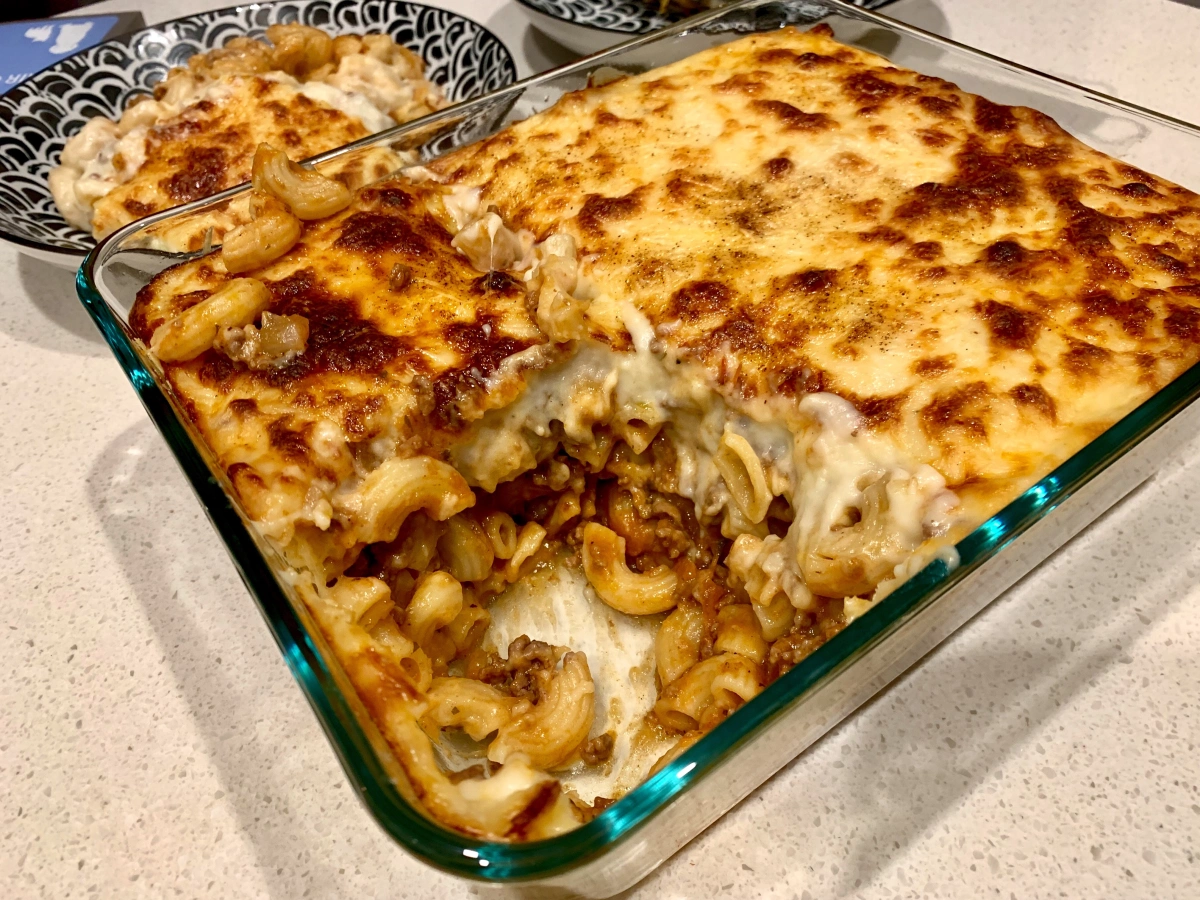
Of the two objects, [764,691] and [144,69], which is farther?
[144,69]

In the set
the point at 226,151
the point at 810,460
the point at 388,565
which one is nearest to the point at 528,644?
the point at 388,565

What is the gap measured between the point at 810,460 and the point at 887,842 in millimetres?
481

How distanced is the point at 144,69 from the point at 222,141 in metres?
0.68

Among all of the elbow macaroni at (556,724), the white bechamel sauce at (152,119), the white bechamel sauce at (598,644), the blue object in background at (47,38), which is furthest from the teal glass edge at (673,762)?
the blue object in background at (47,38)

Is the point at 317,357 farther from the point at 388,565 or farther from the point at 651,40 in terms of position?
the point at 651,40

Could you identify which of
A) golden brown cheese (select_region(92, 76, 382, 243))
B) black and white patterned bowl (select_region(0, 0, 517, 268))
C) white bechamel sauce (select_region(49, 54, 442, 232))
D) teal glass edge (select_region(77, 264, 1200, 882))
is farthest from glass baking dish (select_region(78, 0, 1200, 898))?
black and white patterned bowl (select_region(0, 0, 517, 268))

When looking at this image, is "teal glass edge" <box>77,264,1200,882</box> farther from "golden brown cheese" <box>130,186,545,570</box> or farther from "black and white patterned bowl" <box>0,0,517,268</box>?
"black and white patterned bowl" <box>0,0,517,268</box>

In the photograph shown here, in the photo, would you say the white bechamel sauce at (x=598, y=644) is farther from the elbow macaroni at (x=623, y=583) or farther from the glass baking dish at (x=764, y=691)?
the glass baking dish at (x=764, y=691)

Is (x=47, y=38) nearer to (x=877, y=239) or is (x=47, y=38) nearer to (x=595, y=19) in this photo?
(x=595, y=19)

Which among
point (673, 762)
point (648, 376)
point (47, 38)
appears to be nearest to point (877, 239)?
point (648, 376)

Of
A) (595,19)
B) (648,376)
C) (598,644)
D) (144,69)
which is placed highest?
(595,19)

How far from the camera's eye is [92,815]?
1.24m

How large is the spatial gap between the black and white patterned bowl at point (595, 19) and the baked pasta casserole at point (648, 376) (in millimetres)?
729

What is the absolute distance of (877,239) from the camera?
4.53ft
